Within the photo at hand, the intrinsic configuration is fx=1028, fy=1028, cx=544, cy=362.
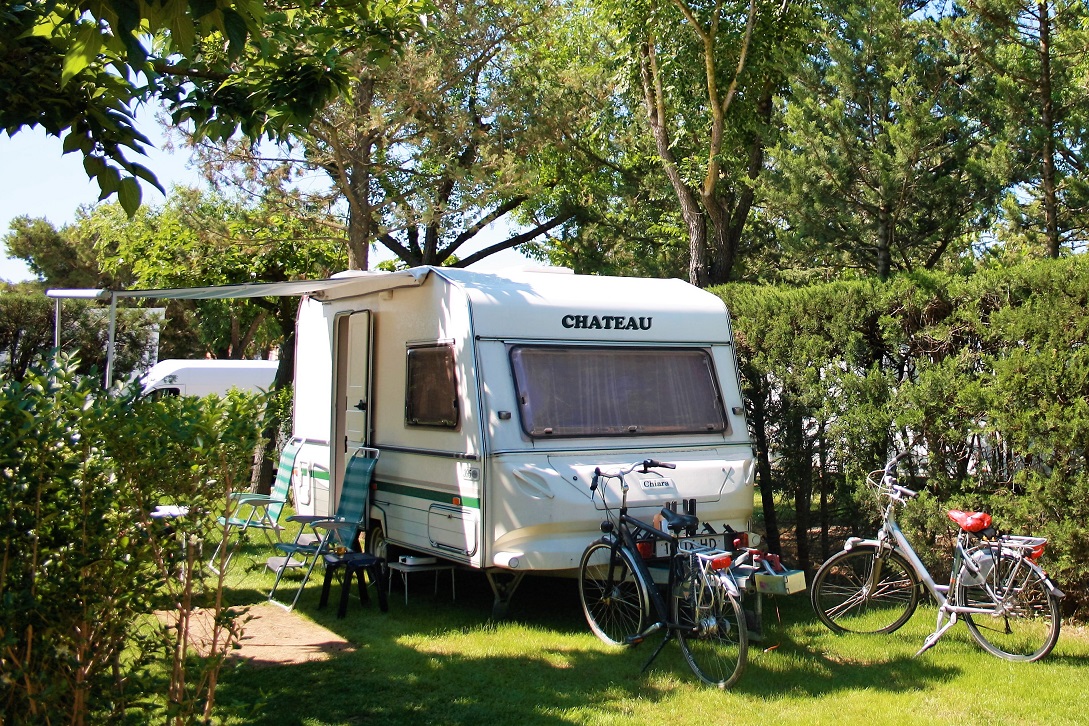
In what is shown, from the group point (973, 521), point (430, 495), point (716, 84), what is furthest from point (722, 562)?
point (716, 84)

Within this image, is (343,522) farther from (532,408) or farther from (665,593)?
(665,593)

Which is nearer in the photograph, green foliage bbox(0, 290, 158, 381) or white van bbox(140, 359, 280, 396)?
white van bbox(140, 359, 280, 396)

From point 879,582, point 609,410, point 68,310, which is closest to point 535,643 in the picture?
point 609,410

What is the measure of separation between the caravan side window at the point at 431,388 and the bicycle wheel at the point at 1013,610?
3387 millimetres

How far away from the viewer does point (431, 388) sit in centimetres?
730

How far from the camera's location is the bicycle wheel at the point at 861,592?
21.4ft

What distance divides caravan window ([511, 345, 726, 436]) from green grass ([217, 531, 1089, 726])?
4.56ft

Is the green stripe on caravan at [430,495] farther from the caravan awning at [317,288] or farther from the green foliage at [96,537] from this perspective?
the green foliage at [96,537]

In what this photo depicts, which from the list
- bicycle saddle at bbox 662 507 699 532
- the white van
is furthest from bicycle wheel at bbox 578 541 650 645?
A: the white van

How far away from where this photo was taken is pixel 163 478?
147 inches

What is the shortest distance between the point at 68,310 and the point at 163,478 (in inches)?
986

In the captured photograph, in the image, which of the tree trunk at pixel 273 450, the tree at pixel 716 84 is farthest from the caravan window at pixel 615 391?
the tree trunk at pixel 273 450

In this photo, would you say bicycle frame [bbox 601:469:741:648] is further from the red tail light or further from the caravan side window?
the caravan side window

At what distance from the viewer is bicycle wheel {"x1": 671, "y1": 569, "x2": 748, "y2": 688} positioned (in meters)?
5.36
